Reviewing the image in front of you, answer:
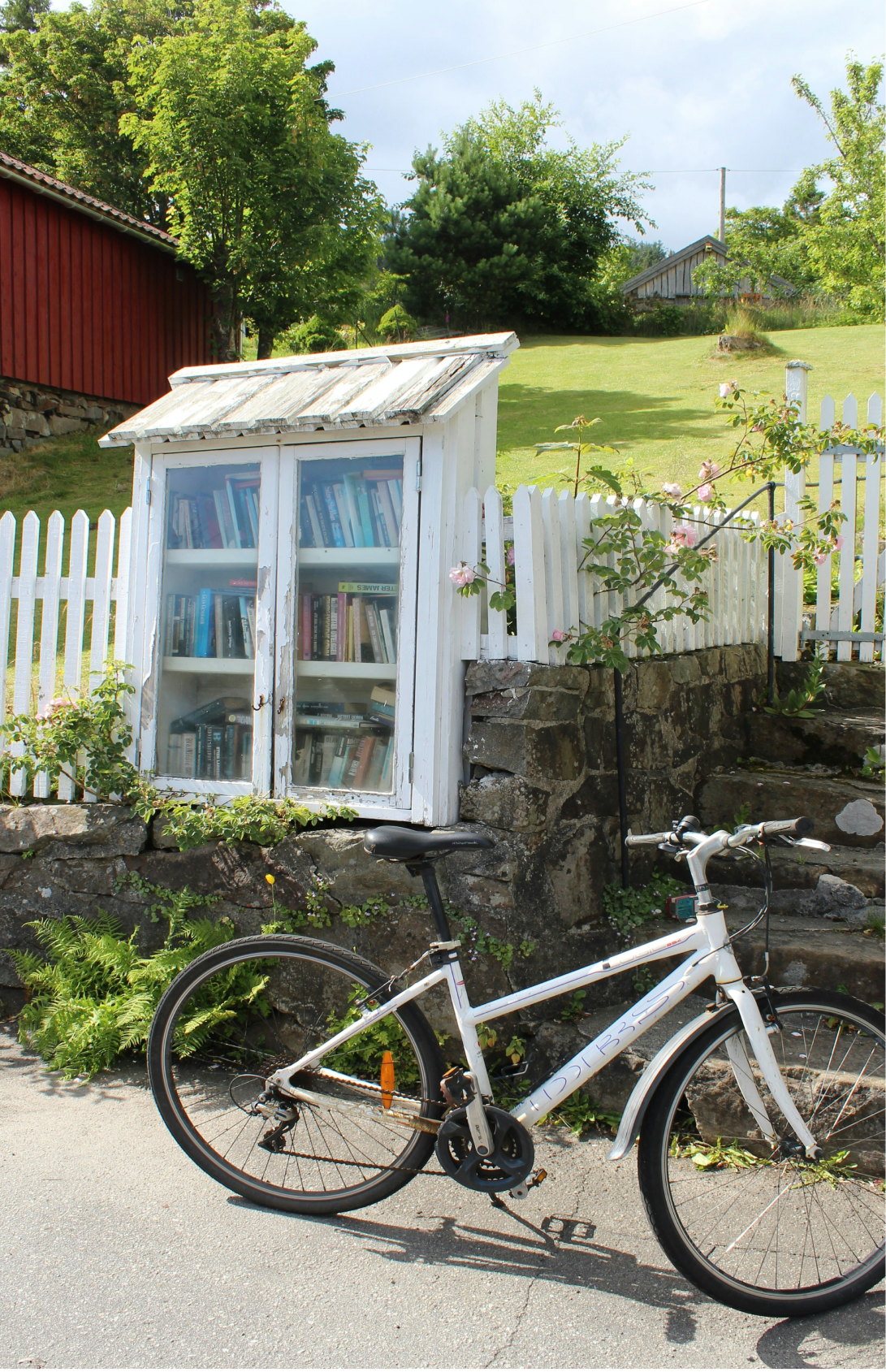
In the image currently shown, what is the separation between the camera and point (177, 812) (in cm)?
382

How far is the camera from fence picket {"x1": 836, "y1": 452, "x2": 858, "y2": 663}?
5.44 m

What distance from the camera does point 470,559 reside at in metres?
3.54

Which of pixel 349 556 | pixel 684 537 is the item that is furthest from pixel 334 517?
pixel 684 537

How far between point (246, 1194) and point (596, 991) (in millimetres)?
1426

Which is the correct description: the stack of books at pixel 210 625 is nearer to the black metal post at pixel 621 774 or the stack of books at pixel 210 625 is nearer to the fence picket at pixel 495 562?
the fence picket at pixel 495 562

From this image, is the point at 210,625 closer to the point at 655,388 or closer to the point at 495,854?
the point at 495,854

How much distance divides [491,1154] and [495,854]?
1.09 meters

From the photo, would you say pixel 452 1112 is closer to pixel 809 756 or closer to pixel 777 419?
pixel 809 756

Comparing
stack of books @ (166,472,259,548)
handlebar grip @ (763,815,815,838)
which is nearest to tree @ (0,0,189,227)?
stack of books @ (166,472,259,548)

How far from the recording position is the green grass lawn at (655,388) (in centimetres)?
1131

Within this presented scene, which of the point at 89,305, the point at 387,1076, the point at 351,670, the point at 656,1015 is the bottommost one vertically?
the point at 387,1076

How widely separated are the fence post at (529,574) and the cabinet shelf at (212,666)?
3.95ft

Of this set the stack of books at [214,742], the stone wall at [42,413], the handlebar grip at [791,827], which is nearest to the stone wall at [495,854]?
the stack of books at [214,742]

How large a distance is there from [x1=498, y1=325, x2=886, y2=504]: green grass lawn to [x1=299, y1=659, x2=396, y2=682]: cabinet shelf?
5023 millimetres
